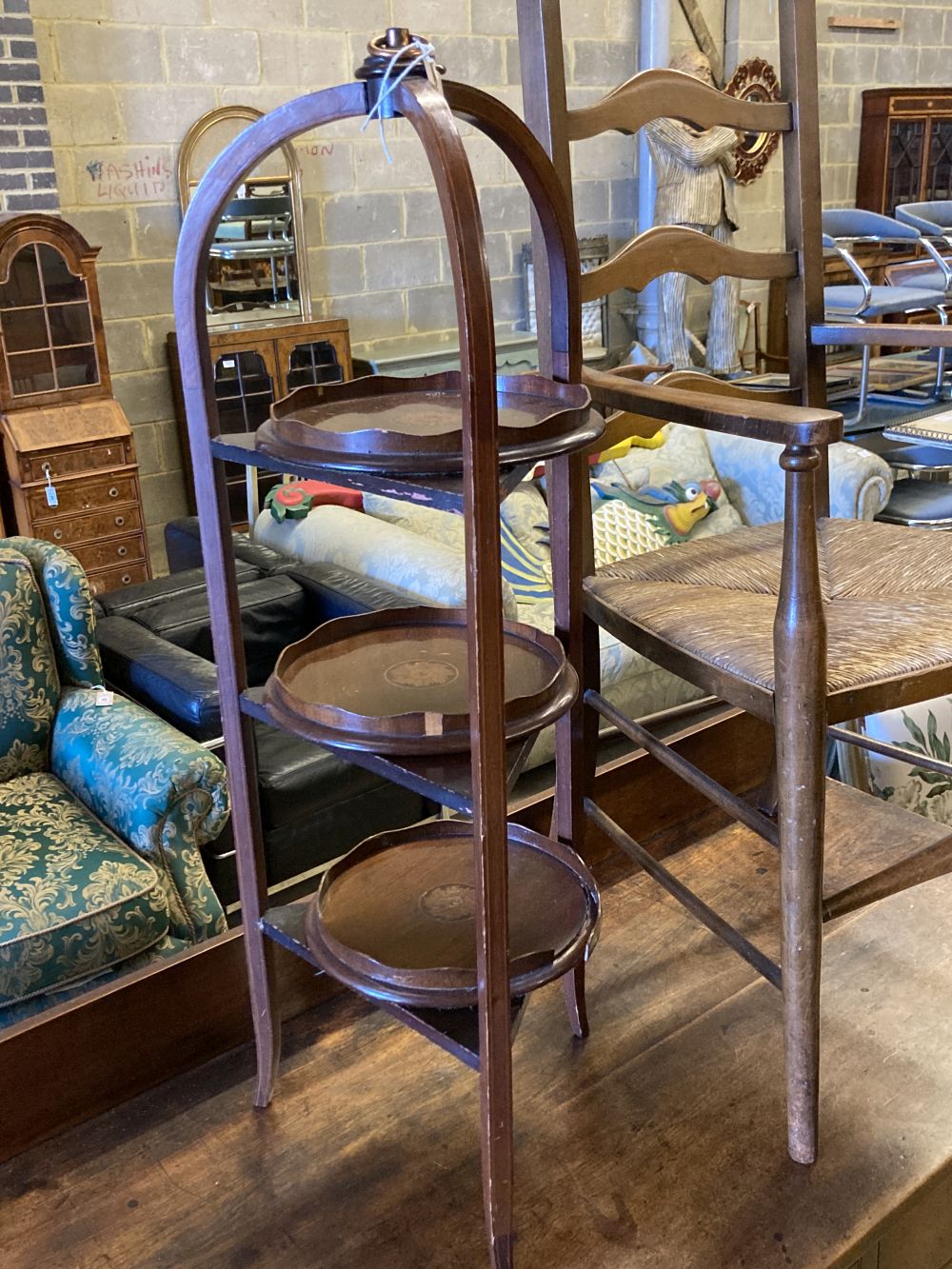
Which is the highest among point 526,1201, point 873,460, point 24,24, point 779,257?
point 24,24

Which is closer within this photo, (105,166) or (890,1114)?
(890,1114)

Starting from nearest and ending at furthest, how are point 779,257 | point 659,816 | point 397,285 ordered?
point 779,257 → point 659,816 → point 397,285

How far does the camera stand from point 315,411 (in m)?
0.97

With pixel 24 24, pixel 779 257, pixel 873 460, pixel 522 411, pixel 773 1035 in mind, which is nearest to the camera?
pixel 522 411

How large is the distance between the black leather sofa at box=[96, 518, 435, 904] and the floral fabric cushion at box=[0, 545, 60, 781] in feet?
0.61

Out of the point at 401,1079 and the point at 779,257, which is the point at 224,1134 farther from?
the point at 779,257

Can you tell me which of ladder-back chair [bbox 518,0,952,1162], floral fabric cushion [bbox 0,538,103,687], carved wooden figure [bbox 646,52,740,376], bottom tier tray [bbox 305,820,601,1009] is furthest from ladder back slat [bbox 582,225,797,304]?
carved wooden figure [bbox 646,52,740,376]

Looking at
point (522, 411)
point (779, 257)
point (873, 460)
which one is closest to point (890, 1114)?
point (522, 411)

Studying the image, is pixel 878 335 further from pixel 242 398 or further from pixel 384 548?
pixel 242 398

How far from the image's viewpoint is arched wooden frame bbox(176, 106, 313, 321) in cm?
405

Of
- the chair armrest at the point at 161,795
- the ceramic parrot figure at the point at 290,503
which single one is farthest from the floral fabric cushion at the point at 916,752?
the ceramic parrot figure at the point at 290,503

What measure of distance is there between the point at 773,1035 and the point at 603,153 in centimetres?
476

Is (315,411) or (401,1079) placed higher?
(315,411)

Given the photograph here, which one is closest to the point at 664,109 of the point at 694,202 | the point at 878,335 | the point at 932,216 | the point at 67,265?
the point at 878,335
